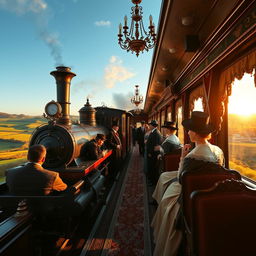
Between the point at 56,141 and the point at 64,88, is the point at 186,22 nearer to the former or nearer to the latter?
the point at 64,88

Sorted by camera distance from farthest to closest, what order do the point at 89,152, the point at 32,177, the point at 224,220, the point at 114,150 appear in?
1. the point at 114,150
2. the point at 89,152
3. the point at 32,177
4. the point at 224,220

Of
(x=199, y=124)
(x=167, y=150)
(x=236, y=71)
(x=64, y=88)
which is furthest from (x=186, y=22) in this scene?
(x=64, y=88)

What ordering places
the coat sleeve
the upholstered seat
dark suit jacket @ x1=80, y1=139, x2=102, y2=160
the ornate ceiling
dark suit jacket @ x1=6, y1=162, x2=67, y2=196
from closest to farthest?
1. the upholstered seat
2. dark suit jacket @ x1=6, y1=162, x2=67, y2=196
3. the coat sleeve
4. the ornate ceiling
5. dark suit jacket @ x1=80, y1=139, x2=102, y2=160

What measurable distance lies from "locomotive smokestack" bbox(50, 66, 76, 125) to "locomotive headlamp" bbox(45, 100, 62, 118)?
14.3 inches

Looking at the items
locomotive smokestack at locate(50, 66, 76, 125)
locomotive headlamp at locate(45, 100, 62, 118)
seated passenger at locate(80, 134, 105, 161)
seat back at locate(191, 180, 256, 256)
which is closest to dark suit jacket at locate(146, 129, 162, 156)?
seated passenger at locate(80, 134, 105, 161)

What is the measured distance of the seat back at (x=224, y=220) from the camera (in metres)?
1.18

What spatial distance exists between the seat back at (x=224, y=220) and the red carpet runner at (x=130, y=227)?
3.64 feet

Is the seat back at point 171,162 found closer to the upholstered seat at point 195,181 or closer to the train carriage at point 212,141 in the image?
the train carriage at point 212,141

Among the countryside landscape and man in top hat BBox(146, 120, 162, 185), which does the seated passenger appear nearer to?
the countryside landscape

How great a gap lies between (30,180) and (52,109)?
4.31 feet

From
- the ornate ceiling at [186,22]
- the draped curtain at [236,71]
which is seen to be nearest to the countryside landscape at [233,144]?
the draped curtain at [236,71]

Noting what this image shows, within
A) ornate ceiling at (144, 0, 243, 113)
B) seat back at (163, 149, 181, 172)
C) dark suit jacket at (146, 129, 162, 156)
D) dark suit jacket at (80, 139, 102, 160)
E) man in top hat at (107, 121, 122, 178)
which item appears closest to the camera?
ornate ceiling at (144, 0, 243, 113)

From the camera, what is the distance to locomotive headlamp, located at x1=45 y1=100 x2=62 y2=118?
110 inches

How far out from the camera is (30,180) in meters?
1.89
